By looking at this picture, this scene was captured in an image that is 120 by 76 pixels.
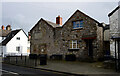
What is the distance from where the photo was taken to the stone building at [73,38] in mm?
17219

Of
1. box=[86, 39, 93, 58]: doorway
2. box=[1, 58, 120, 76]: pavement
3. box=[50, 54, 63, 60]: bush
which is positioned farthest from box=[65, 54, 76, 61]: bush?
box=[1, 58, 120, 76]: pavement

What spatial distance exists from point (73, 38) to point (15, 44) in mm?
21632

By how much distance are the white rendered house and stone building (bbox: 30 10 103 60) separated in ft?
38.6

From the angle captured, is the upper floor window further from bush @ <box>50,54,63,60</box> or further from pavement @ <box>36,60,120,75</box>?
pavement @ <box>36,60,120,75</box>

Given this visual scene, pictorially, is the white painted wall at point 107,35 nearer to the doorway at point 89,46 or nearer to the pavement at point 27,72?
the doorway at point 89,46

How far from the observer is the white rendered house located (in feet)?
107

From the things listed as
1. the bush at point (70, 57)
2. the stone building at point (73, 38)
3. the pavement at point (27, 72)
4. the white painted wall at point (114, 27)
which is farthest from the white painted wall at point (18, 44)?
the white painted wall at point (114, 27)

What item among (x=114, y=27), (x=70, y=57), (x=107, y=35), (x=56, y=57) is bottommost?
(x=56, y=57)

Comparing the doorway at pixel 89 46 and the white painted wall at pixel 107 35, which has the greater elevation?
the white painted wall at pixel 107 35

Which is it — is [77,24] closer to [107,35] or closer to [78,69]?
[107,35]

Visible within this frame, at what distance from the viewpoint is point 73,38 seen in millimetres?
19156

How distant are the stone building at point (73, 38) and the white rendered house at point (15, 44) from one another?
11777 millimetres

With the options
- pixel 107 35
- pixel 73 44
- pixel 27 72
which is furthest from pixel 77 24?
pixel 27 72

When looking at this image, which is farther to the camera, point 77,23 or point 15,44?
point 15,44
